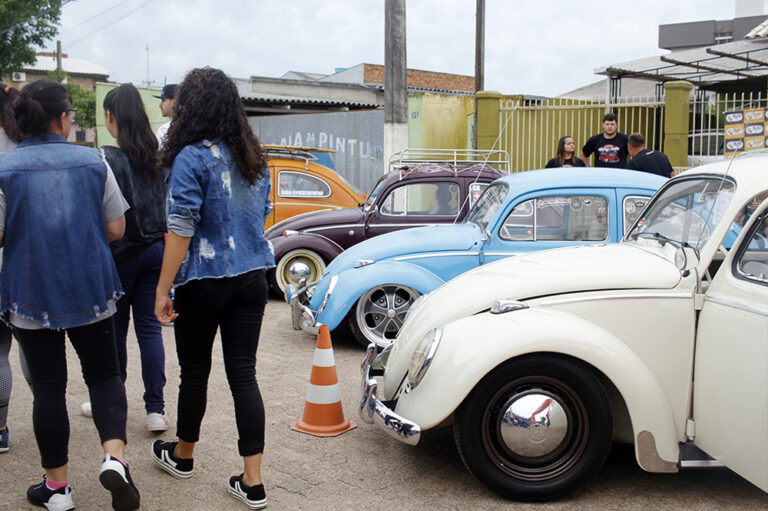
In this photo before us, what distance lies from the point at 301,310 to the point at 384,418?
305 centimetres

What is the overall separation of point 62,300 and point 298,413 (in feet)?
6.30

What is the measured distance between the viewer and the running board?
3195mm

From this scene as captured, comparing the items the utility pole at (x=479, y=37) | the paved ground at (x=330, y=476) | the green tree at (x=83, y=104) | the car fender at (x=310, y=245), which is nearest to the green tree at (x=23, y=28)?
the green tree at (x=83, y=104)

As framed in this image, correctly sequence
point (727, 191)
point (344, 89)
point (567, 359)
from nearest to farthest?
point (567, 359) → point (727, 191) → point (344, 89)

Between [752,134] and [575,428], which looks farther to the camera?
[752,134]

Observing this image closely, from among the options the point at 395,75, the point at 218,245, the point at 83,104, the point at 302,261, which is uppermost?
the point at 83,104

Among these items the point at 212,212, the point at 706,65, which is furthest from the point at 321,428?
the point at 706,65

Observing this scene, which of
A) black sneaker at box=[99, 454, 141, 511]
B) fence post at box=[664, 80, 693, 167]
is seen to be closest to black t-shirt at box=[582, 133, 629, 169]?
fence post at box=[664, 80, 693, 167]

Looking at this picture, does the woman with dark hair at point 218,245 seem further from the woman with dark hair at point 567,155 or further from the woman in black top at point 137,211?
the woman with dark hair at point 567,155

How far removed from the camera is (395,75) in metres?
12.6

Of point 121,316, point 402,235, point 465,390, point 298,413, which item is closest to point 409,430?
point 465,390

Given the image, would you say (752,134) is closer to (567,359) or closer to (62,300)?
(567,359)

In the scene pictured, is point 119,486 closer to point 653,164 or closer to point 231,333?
point 231,333

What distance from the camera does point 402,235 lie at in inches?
258
